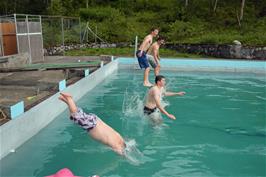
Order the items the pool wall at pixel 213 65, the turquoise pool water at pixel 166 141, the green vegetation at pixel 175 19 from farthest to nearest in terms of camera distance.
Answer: the green vegetation at pixel 175 19 < the pool wall at pixel 213 65 < the turquoise pool water at pixel 166 141

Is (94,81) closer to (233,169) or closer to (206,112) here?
(206,112)

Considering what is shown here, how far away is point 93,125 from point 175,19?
820 inches

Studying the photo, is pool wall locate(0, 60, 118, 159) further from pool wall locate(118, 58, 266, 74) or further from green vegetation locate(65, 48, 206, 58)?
green vegetation locate(65, 48, 206, 58)

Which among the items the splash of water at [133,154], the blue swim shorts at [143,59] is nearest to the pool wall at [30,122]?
the splash of water at [133,154]

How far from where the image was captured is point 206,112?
9.05 meters

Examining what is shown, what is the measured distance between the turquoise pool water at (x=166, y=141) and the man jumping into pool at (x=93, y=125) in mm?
469

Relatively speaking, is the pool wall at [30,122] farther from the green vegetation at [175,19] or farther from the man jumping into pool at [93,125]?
the green vegetation at [175,19]

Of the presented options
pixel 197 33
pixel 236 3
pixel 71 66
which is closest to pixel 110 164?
pixel 71 66

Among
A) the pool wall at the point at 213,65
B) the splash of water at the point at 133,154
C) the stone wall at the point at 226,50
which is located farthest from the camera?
the stone wall at the point at 226,50

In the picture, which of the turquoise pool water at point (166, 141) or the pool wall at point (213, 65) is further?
the pool wall at point (213, 65)

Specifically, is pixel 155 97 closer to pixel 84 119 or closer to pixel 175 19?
pixel 84 119

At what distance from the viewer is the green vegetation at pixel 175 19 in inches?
845

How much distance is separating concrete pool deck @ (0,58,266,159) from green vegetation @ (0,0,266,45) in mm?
3967

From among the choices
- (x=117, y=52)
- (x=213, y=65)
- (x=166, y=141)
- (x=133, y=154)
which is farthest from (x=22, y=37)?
(x=133, y=154)
